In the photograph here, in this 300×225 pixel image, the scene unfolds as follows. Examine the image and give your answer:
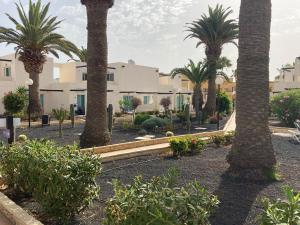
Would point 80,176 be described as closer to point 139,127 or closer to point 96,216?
point 96,216

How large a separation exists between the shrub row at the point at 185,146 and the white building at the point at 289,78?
106 feet

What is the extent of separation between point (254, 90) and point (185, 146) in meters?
3.45

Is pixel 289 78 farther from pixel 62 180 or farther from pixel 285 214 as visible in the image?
pixel 285 214

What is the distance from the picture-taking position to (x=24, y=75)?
33344 mm

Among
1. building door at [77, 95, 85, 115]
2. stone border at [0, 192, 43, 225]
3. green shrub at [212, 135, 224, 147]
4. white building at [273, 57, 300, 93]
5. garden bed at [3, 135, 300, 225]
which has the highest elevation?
white building at [273, 57, 300, 93]

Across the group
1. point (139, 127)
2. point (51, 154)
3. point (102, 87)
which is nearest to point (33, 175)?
point (51, 154)

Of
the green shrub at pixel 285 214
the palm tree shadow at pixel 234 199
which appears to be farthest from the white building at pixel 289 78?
the green shrub at pixel 285 214

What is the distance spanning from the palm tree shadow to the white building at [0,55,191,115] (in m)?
27.5

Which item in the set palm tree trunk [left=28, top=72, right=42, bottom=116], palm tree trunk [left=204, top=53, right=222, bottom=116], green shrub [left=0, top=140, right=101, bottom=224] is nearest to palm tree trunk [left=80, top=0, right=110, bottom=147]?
A: green shrub [left=0, top=140, right=101, bottom=224]

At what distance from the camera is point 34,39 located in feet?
87.7

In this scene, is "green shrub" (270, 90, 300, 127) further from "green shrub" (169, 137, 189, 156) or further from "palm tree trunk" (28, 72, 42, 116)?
"palm tree trunk" (28, 72, 42, 116)

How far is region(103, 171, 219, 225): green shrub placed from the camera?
11.2 ft

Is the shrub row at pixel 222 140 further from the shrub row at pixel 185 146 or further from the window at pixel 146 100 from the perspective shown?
the window at pixel 146 100

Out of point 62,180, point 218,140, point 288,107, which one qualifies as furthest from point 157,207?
point 288,107
